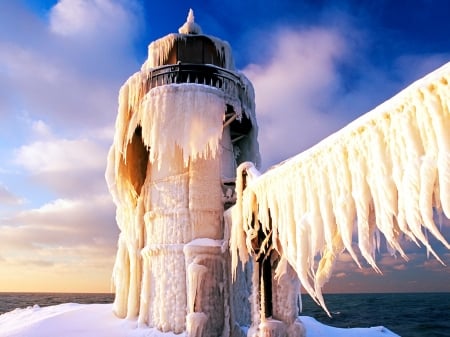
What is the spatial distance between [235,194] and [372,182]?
9206mm

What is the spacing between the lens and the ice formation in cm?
407

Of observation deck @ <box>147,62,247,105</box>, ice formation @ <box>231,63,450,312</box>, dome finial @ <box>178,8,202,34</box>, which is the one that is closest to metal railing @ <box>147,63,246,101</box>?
observation deck @ <box>147,62,247,105</box>

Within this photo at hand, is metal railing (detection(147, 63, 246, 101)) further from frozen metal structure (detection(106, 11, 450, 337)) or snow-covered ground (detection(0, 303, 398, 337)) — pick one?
snow-covered ground (detection(0, 303, 398, 337))

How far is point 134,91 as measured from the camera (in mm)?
15180

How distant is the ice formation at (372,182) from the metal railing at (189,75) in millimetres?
8307

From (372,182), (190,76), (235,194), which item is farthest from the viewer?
(190,76)

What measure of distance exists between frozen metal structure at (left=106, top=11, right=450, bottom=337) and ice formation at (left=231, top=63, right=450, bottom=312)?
0.05 feet

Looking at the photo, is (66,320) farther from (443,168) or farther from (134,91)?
(443,168)

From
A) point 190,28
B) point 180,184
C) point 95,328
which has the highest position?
point 190,28

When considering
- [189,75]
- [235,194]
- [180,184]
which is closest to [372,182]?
[235,194]

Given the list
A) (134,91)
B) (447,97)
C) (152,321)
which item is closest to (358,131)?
(447,97)

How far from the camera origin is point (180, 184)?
46.4 feet

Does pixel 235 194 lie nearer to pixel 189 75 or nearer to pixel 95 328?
pixel 189 75

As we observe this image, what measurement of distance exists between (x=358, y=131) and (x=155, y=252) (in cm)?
988
